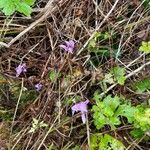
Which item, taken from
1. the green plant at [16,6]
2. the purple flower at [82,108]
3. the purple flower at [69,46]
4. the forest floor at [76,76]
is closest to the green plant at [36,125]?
the forest floor at [76,76]

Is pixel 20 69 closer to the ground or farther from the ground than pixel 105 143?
farther from the ground

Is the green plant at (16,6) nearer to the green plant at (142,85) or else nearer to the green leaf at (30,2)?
the green leaf at (30,2)

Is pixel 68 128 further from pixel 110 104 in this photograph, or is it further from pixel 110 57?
pixel 110 57

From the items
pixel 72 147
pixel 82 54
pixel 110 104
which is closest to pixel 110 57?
pixel 82 54

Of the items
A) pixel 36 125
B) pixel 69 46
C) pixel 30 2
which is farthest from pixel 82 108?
pixel 30 2

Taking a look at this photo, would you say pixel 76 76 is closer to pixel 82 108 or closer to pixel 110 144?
pixel 82 108

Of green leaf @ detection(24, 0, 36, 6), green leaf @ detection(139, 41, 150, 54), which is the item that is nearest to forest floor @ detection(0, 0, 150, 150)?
green leaf @ detection(139, 41, 150, 54)

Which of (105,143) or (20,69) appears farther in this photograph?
(20,69)

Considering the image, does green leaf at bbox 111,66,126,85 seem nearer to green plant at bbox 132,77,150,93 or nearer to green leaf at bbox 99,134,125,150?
green plant at bbox 132,77,150,93
